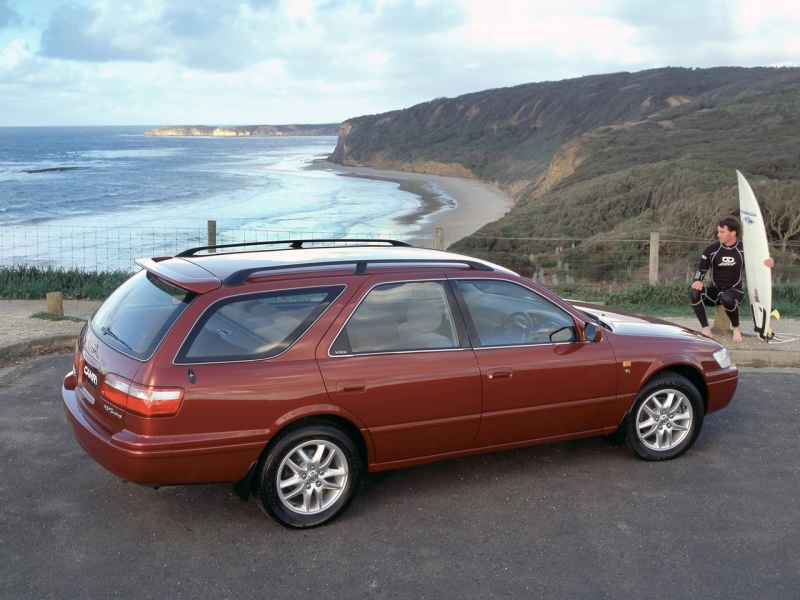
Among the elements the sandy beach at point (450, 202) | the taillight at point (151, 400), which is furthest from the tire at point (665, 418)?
the sandy beach at point (450, 202)

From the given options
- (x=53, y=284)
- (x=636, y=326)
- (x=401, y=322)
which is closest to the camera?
(x=401, y=322)

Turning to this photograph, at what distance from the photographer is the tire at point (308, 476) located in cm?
481

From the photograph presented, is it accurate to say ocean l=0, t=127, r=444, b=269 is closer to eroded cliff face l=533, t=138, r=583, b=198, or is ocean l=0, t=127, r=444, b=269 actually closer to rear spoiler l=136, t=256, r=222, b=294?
eroded cliff face l=533, t=138, r=583, b=198

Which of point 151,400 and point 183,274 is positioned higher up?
point 183,274

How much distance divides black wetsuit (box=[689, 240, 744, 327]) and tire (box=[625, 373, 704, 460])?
11.7 feet

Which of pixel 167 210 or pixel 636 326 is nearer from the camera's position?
pixel 636 326

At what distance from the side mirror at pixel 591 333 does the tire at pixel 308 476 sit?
1.74m

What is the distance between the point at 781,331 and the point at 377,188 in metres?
63.2

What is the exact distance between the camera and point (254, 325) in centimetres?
490

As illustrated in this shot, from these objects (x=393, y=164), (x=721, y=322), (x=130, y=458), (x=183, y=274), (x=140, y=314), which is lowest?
(x=721, y=322)

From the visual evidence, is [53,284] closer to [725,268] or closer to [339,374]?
[725,268]

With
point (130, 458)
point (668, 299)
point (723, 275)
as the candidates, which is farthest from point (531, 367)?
point (668, 299)

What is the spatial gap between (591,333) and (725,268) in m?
4.43

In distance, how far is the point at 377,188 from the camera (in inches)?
2884
